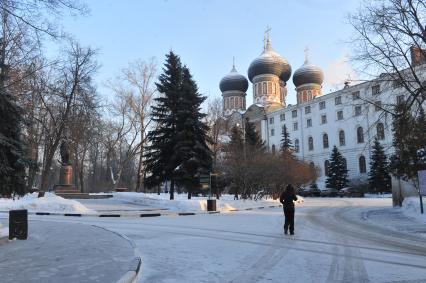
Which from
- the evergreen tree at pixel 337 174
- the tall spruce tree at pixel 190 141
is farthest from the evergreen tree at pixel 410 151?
the evergreen tree at pixel 337 174

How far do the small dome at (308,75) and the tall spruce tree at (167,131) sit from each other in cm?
6635

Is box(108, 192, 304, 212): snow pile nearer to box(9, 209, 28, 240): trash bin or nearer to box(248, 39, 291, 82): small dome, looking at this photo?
box(9, 209, 28, 240): trash bin

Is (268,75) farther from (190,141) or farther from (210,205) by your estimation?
(210,205)

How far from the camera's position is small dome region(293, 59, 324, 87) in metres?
100

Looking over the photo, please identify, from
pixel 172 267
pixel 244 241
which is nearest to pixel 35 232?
pixel 244 241

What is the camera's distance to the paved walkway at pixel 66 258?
24.3ft

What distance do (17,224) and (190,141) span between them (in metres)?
22.5

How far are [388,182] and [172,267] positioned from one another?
63.1 meters

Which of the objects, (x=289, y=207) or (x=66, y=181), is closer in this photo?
(x=289, y=207)

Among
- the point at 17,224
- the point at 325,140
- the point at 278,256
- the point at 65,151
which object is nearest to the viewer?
the point at 278,256

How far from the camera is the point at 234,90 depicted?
345 ft

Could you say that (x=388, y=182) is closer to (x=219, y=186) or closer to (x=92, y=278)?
(x=219, y=186)

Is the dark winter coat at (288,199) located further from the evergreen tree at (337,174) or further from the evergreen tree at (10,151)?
the evergreen tree at (337,174)

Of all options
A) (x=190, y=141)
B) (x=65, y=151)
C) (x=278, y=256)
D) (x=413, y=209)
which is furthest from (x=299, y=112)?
(x=278, y=256)
